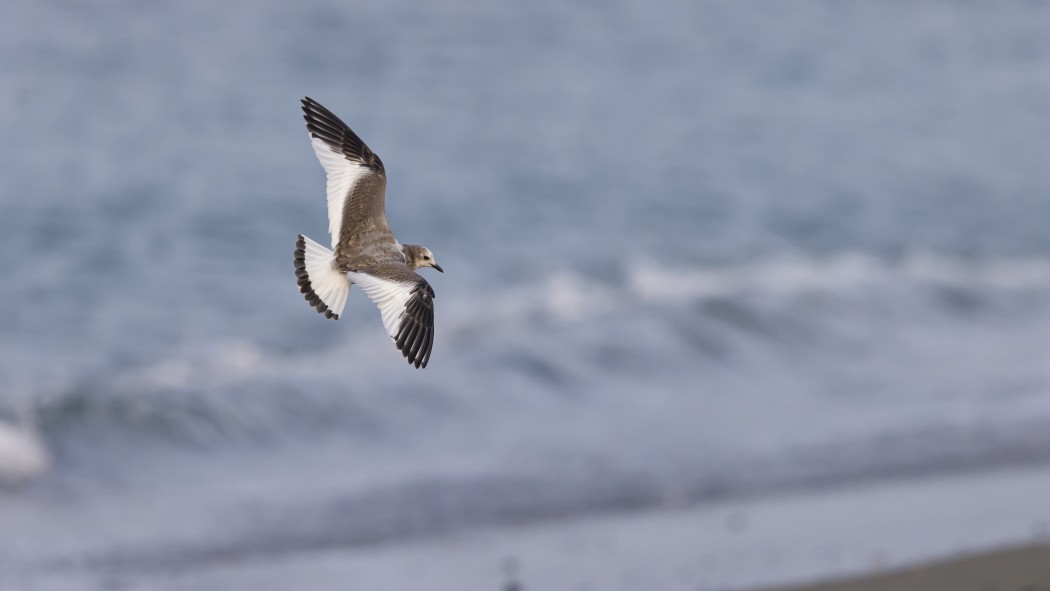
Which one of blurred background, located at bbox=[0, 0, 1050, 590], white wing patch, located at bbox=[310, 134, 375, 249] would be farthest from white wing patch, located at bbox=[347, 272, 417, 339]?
blurred background, located at bbox=[0, 0, 1050, 590]

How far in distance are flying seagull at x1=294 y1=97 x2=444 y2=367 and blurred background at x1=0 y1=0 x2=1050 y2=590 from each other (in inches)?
75.1

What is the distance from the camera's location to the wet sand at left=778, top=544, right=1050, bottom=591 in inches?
231

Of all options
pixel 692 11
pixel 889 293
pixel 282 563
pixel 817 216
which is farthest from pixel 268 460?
pixel 692 11

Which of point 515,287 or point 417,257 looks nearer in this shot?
point 417,257

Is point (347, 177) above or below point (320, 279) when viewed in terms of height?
above

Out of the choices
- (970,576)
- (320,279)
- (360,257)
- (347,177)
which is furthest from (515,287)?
(320,279)

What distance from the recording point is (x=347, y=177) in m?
5.03

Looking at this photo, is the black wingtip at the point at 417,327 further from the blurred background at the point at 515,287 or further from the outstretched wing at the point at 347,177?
the blurred background at the point at 515,287

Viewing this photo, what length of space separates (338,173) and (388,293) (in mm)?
696

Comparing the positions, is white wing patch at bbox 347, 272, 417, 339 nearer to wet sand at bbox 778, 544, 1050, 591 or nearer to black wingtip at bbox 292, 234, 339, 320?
black wingtip at bbox 292, 234, 339, 320

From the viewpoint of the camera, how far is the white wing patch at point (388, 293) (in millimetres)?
4434

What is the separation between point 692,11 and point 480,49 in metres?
3.06

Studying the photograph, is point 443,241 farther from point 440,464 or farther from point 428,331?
point 428,331

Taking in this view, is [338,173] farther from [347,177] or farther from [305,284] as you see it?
[305,284]
